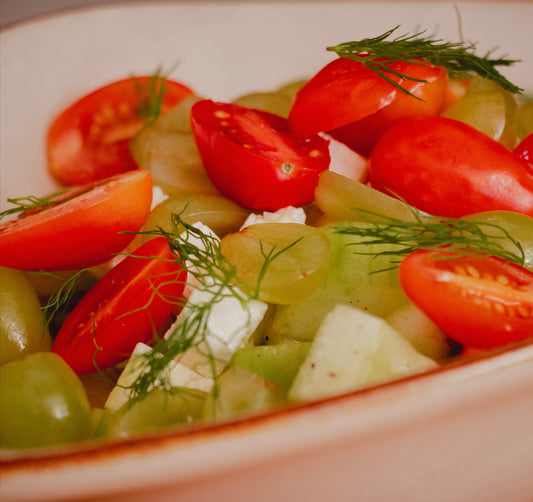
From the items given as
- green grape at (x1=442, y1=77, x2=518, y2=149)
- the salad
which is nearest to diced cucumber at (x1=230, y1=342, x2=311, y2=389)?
the salad

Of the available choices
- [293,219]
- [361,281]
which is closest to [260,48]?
[293,219]

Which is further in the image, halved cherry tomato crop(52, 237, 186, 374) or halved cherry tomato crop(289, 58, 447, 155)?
halved cherry tomato crop(289, 58, 447, 155)

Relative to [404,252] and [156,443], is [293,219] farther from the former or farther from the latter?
[156,443]

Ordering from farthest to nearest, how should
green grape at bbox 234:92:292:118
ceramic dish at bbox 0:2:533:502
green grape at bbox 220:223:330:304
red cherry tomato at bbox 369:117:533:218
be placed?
1. green grape at bbox 234:92:292:118
2. red cherry tomato at bbox 369:117:533:218
3. green grape at bbox 220:223:330:304
4. ceramic dish at bbox 0:2:533:502

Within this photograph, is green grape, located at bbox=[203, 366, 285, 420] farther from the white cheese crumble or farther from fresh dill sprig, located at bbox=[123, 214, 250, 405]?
the white cheese crumble

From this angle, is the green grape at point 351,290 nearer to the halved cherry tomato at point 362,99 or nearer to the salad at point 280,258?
the salad at point 280,258

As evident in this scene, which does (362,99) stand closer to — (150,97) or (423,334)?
(423,334)

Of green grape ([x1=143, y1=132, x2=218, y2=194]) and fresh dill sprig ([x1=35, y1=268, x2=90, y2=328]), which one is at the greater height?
green grape ([x1=143, y1=132, x2=218, y2=194])
